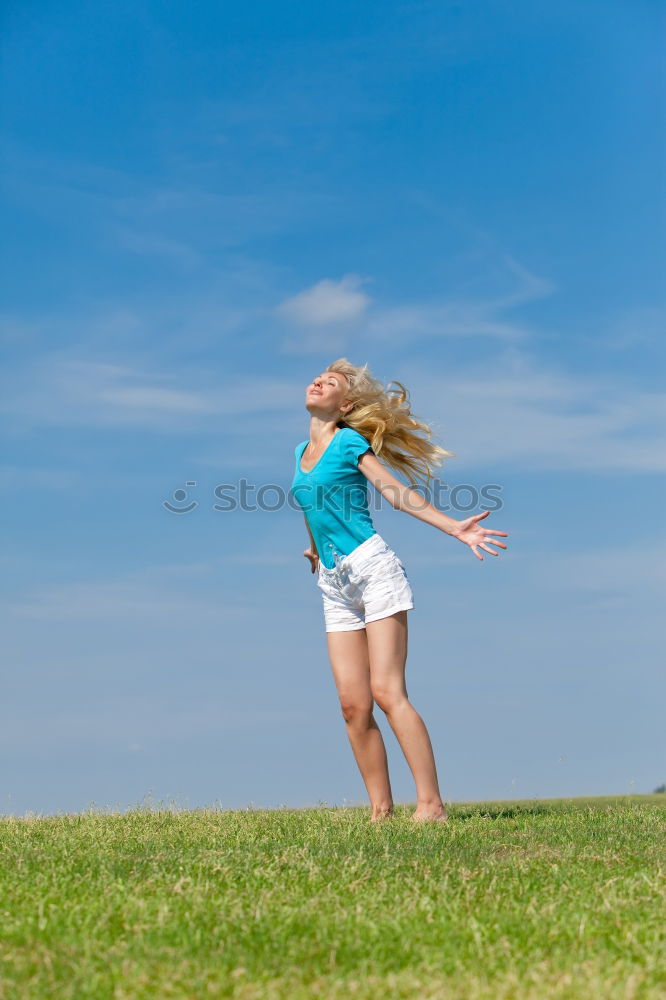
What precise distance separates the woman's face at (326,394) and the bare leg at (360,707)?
2.01 meters

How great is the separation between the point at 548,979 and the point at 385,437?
5816mm

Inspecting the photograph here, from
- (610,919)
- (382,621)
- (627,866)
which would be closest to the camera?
(610,919)

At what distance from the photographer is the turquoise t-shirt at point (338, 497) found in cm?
881

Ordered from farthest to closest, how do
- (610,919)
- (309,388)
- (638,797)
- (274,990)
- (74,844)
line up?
(638,797) → (309,388) → (74,844) → (610,919) → (274,990)

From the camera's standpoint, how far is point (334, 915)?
4.84 metres

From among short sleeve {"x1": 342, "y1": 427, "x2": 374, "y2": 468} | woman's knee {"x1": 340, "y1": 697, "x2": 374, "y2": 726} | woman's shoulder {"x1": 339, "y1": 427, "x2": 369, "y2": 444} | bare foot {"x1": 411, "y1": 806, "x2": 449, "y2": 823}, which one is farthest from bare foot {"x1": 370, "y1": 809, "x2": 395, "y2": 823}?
woman's shoulder {"x1": 339, "y1": 427, "x2": 369, "y2": 444}

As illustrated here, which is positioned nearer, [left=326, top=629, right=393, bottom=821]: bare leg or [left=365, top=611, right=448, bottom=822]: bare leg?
[left=365, top=611, right=448, bottom=822]: bare leg

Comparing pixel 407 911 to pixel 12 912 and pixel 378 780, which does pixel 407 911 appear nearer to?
pixel 12 912

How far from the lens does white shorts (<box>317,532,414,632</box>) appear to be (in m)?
8.57

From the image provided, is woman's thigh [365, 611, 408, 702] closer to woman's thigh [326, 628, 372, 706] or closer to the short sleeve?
woman's thigh [326, 628, 372, 706]

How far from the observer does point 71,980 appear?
4051mm

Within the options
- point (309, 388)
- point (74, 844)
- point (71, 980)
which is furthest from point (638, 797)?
point (71, 980)

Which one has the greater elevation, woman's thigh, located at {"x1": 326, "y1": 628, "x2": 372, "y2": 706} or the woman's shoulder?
the woman's shoulder

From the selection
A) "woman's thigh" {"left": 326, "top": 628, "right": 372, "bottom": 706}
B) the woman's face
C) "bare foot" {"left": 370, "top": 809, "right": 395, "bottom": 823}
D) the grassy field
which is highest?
the woman's face
